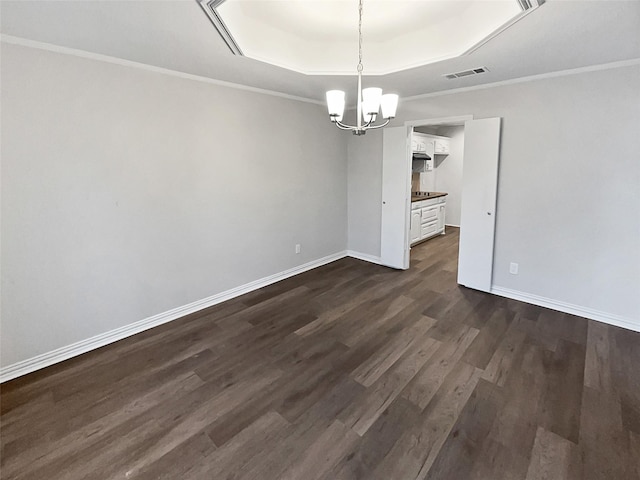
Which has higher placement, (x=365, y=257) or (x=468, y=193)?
(x=468, y=193)

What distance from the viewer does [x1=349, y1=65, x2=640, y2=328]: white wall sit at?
3.00 meters

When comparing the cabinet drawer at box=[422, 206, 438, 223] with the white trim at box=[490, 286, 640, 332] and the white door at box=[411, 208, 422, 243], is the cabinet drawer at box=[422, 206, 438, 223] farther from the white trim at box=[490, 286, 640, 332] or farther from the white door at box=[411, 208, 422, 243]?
the white trim at box=[490, 286, 640, 332]

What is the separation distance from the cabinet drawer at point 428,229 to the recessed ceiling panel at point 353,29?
379cm

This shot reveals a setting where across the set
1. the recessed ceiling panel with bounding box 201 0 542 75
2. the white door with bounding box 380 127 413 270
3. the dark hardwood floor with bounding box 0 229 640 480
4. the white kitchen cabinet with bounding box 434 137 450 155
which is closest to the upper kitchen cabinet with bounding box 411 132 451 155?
the white kitchen cabinet with bounding box 434 137 450 155

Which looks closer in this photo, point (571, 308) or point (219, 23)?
point (219, 23)

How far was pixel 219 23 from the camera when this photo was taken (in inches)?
84.5

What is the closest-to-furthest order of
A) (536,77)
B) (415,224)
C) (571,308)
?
(536,77)
(571,308)
(415,224)

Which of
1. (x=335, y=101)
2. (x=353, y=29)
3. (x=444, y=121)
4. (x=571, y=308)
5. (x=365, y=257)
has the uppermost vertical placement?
(x=353, y=29)

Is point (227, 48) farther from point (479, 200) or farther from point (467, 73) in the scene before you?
point (479, 200)

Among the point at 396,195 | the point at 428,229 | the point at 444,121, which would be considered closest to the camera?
the point at 444,121

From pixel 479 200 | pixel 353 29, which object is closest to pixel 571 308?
pixel 479 200

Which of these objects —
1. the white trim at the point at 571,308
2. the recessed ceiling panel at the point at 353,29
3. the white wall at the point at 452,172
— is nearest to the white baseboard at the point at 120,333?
the recessed ceiling panel at the point at 353,29

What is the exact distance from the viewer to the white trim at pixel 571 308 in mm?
3143

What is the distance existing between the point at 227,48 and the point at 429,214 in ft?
16.5
